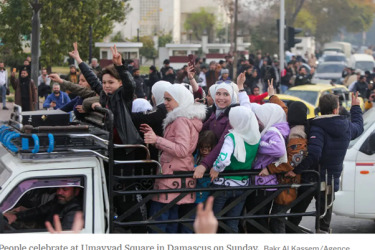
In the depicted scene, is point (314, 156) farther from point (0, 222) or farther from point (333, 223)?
point (333, 223)

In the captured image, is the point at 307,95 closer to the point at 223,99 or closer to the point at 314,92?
the point at 314,92

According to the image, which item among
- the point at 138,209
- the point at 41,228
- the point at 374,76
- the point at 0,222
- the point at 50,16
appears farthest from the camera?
the point at 50,16

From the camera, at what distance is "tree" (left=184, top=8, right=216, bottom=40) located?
7194 centimetres

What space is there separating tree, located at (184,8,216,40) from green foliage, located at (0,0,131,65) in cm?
4553

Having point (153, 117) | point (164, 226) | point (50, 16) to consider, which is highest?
point (50, 16)

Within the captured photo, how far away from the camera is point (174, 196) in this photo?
16.3 feet

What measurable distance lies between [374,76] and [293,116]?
18.7m

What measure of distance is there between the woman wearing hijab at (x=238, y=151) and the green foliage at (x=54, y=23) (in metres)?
19.3

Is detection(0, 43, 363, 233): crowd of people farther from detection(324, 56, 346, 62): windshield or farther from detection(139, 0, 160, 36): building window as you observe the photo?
detection(139, 0, 160, 36): building window

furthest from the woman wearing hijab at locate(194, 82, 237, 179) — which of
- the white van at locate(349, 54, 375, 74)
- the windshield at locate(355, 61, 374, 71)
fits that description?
the windshield at locate(355, 61, 374, 71)

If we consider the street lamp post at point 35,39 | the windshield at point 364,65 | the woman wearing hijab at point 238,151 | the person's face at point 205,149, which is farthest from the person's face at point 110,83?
the windshield at point 364,65

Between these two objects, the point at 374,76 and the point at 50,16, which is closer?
the point at 374,76

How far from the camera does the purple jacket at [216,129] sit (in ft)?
16.6

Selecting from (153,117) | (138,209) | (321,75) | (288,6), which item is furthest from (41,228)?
(288,6)
